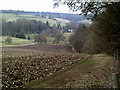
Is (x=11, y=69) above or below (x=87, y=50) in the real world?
above

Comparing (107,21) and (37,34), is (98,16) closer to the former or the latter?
(107,21)

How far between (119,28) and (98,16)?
0.77 m

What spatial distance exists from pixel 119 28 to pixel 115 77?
9.70ft

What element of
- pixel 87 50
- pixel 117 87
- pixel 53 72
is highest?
pixel 117 87

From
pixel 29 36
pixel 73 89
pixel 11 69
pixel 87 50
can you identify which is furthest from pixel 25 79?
pixel 29 36

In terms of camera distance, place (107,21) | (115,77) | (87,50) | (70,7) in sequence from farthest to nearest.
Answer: (87,50) < (107,21) < (70,7) < (115,77)

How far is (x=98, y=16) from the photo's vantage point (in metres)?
5.81

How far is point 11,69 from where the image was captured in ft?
28.9

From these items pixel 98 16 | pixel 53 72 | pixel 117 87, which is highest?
pixel 98 16

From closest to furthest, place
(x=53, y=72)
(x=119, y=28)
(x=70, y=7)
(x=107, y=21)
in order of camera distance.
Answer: (x=70, y=7)
(x=119, y=28)
(x=107, y=21)
(x=53, y=72)

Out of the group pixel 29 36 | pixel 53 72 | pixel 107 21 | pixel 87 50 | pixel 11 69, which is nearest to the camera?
pixel 107 21

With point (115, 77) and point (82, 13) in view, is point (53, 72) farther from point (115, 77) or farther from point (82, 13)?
point (115, 77)

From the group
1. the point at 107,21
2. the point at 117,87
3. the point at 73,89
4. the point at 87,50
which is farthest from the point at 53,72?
the point at 87,50

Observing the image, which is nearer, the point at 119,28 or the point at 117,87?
the point at 117,87
